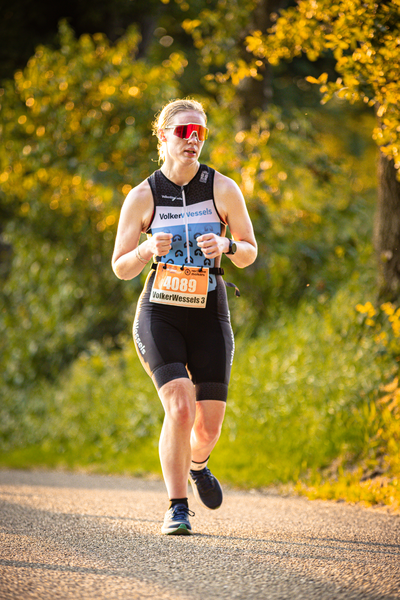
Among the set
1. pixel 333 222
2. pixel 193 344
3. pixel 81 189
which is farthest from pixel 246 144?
pixel 193 344

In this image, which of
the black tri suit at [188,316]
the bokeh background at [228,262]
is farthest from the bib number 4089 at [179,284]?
the bokeh background at [228,262]

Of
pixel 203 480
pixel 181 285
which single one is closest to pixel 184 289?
pixel 181 285

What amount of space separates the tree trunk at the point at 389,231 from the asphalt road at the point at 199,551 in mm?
2573

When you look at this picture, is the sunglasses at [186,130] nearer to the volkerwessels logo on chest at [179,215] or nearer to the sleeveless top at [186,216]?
the sleeveless top at [186,216]

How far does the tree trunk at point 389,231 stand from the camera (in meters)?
7.03

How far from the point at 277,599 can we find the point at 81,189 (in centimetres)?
898

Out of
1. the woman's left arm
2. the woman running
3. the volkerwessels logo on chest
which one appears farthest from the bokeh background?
the volkerwessels logo on chest

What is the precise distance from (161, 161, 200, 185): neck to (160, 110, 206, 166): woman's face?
0.04m

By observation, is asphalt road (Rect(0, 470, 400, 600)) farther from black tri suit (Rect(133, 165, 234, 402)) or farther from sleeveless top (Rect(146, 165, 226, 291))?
sleeveless top (Rect(146, 165, 226, 291))

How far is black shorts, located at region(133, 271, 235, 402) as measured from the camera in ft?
13.1

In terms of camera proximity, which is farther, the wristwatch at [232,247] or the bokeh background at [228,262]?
the bokeh background at [228,262]

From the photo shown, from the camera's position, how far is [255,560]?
3316 millimetres

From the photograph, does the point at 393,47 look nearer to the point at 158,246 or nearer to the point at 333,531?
the point at 158,246

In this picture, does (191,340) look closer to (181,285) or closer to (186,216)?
(181,285)
